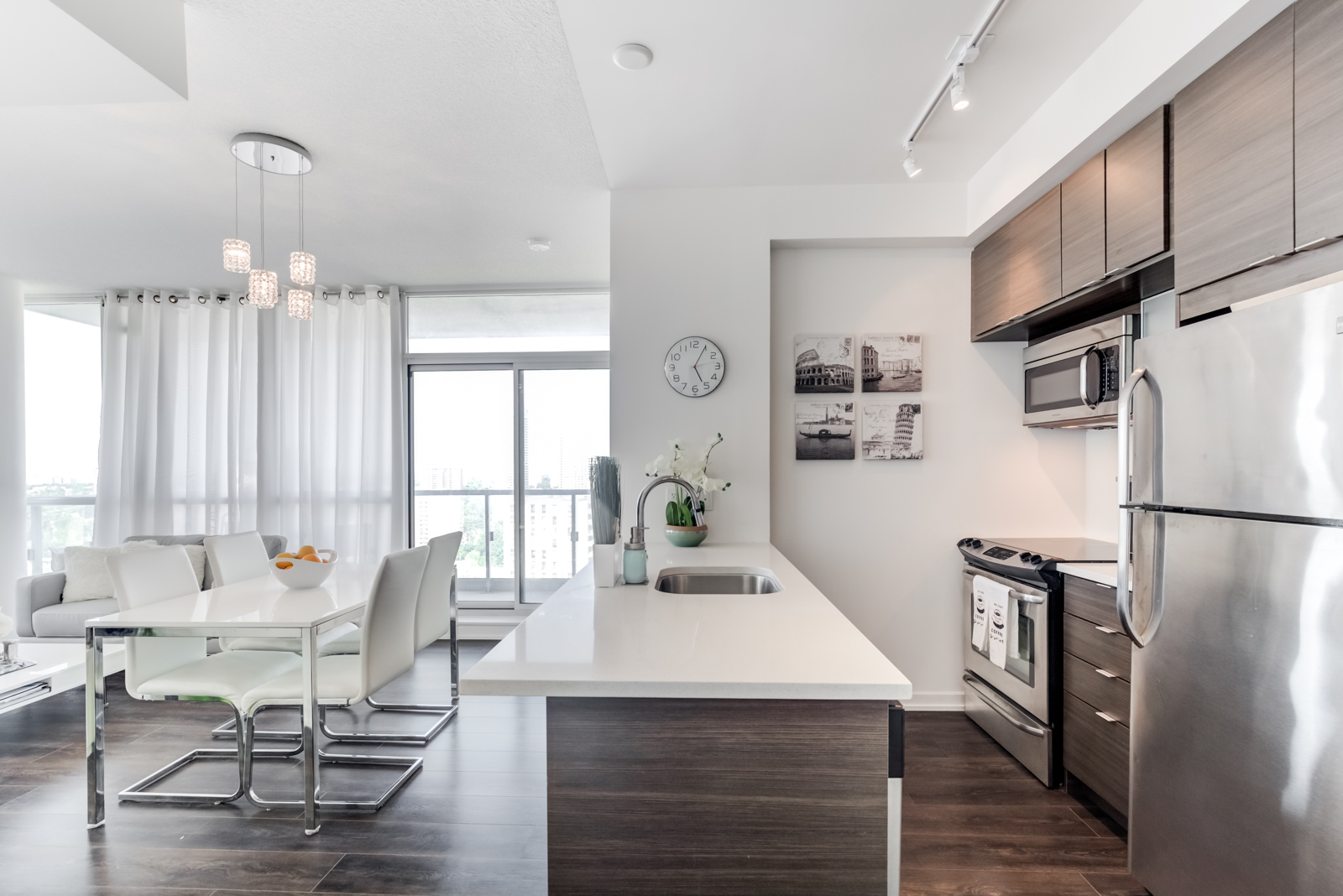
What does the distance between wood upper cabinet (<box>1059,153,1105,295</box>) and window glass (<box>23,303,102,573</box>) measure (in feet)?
20.5

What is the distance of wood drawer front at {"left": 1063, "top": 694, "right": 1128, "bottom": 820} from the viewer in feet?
7.41

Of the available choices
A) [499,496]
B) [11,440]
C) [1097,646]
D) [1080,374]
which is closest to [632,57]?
[1080,374]

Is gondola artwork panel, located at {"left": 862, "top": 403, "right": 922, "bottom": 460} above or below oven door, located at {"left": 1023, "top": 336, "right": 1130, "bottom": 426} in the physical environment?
below

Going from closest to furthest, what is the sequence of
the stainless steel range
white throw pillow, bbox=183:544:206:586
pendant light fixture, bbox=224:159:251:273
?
the stainless steel range → pendant light fixture, bbox=224:159:251:273 → white throw pillow, bbox=183:544:206:586

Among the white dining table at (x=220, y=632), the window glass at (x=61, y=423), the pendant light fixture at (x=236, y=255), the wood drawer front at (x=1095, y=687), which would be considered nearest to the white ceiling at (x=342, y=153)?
the pendant light fixture at (x=236, y=255)

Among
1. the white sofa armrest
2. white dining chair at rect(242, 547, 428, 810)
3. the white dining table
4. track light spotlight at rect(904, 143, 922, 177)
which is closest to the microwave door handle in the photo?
track light spotlight at rect(904, 143, 922, 177)

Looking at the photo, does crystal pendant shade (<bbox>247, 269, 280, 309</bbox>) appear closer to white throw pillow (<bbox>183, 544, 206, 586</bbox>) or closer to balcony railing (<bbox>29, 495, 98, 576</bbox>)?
white throw pillow (<bbox>183, 544, 206, 586</bbox>)

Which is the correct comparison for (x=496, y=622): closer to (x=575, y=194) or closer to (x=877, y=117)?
(x=575, y=194)

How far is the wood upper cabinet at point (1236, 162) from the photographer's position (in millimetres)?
1654

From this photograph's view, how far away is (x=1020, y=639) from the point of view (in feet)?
9.40

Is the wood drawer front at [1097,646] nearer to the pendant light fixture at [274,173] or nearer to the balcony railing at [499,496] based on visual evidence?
the balcony railing at [499,496]

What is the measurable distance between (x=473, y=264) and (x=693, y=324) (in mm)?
2001

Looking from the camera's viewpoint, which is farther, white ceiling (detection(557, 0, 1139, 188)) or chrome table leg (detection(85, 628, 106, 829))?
chrome table leg (detection(85, 628, 106, 829))

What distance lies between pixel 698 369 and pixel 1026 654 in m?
1.84
